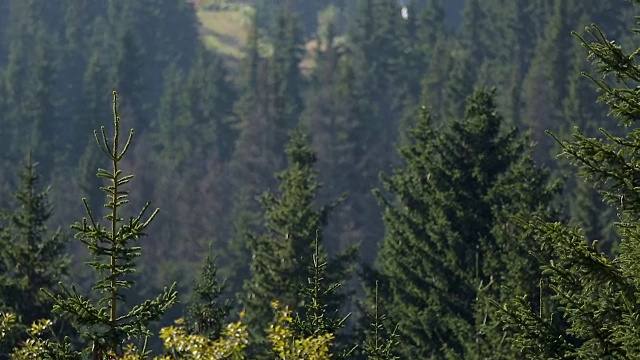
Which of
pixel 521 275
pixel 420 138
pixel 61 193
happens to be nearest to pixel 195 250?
pixel 61 193

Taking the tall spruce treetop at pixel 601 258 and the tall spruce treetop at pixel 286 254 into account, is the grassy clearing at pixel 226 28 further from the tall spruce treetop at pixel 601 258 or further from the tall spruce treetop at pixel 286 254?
the tall spruce treetop at pixel 601 258

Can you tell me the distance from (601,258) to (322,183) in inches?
812

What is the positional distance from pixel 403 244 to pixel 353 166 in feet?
217

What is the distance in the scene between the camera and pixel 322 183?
3291cm

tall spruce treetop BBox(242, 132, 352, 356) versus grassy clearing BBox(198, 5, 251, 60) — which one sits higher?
tall spruce treetop BBox(242, 132, 352, 356)

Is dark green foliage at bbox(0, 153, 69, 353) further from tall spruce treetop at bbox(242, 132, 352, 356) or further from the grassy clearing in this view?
the grassy clearing

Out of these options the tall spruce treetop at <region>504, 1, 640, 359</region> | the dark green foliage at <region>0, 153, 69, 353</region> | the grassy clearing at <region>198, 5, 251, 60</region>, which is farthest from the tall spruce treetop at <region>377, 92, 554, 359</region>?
the grassy clearing at <region>198, 5, 251, 60</region>

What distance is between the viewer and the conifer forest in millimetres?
12750

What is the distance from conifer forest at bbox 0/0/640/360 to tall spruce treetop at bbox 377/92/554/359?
0.27 ft

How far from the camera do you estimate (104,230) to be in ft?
34.8

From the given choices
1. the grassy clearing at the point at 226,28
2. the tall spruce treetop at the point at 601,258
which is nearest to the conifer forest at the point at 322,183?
the tall spruce treetop at the point at 601,258

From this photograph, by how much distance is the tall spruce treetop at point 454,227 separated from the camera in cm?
2941

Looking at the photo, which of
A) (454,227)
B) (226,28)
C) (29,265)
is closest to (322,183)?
(454,227)

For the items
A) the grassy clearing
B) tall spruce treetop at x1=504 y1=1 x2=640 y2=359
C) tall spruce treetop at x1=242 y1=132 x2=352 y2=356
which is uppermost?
tall spruce treetop at x1=504 y1=1 x2=640 y2=359
